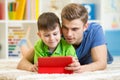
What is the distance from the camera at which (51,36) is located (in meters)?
1.52

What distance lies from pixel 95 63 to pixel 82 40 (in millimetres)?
218

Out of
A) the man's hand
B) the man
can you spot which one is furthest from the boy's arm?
the man's hand

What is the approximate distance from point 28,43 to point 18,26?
0.21m

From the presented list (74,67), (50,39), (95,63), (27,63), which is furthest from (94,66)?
(27,63)

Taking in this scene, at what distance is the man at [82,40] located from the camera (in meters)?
1.56

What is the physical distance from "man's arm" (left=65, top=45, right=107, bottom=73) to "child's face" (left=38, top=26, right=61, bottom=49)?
0.17 meters

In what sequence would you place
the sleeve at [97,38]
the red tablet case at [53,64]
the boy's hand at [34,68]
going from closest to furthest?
the red tablet case at [53,64]
the boy's hand at [34,68]
the sleeve at [97,38]

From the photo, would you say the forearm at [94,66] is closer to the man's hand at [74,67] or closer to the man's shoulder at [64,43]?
the man's hand at [74,67]

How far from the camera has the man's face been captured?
1.56m

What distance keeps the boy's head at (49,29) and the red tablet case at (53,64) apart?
0.44 ft

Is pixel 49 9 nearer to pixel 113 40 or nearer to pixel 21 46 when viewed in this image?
pixel 21 46

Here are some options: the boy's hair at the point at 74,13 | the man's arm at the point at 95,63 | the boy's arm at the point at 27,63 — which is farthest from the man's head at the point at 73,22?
the boy's arm at the point at 27,63

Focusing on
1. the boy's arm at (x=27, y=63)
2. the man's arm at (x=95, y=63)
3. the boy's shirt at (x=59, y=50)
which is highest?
the boy's shirt at (x=59, y=50)

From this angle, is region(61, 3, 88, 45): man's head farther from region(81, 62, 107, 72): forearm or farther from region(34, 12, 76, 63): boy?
region(81, 62, 107, 72): forearm
